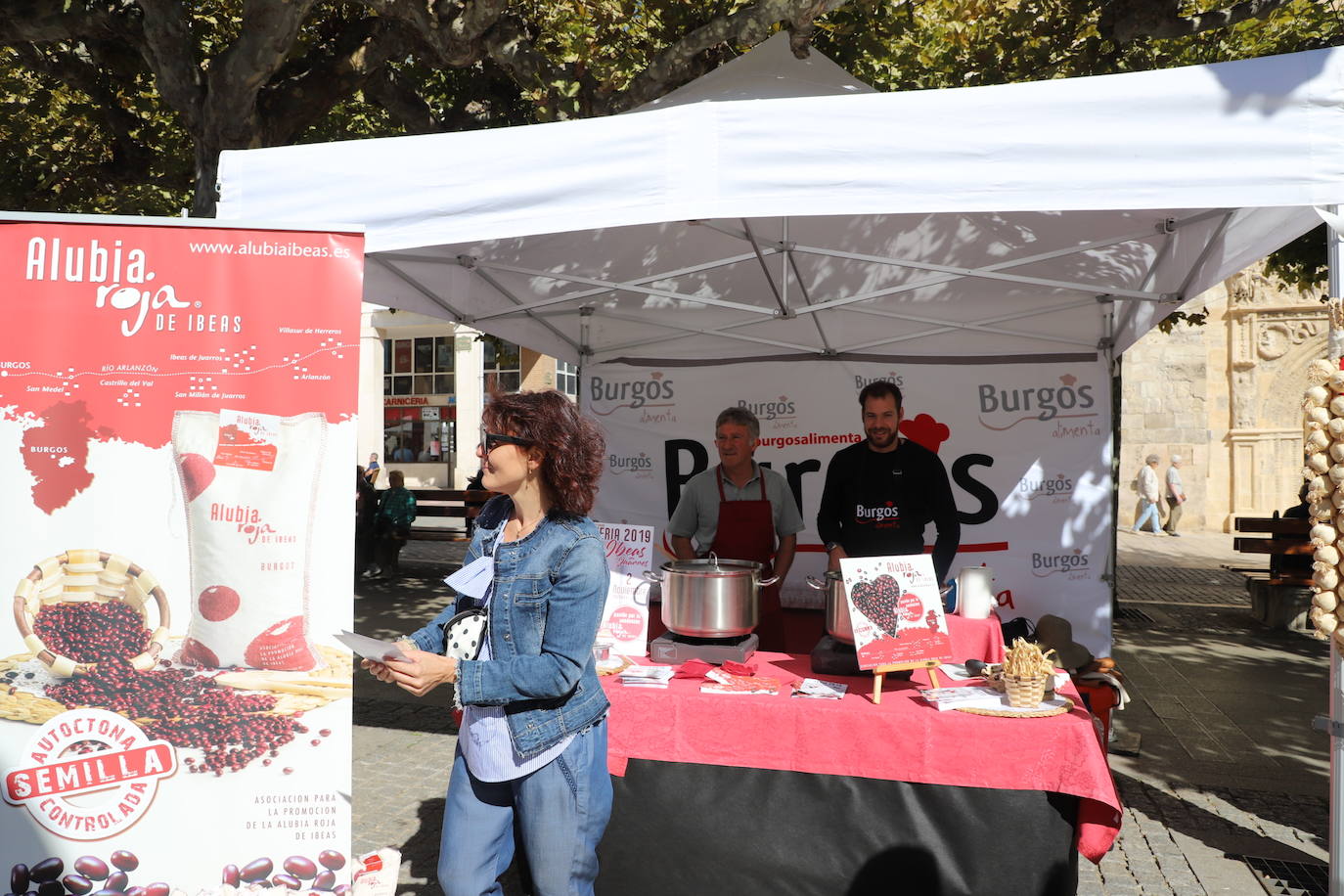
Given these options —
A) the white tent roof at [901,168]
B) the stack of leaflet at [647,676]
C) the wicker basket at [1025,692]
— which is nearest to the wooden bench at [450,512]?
the white tent roof at [901,168]

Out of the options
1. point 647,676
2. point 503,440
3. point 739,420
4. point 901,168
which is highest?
point 901,168

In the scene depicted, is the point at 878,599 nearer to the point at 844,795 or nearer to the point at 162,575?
the point at 844,795

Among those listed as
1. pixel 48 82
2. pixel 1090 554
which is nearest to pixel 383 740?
pixel 1090 554

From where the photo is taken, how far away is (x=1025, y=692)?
105 inches

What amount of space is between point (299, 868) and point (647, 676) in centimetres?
113

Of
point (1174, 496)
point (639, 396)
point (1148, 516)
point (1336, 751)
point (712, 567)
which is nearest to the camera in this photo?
point (1336, 751)

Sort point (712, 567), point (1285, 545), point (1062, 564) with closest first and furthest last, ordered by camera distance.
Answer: point (712, 567) < point (1062, 564) < point (1285, 545)

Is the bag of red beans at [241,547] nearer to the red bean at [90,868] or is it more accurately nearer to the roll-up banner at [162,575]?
the roll-up banner at [162,575]

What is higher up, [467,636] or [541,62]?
[541,62]

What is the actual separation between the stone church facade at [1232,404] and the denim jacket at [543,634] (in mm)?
18311

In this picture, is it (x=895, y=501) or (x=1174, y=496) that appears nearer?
(x=895, y=501)

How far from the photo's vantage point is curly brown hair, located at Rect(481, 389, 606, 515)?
214cm

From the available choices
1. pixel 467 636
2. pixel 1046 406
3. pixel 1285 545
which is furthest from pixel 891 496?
pixel 1285 545

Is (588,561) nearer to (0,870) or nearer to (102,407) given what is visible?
(102,407)
